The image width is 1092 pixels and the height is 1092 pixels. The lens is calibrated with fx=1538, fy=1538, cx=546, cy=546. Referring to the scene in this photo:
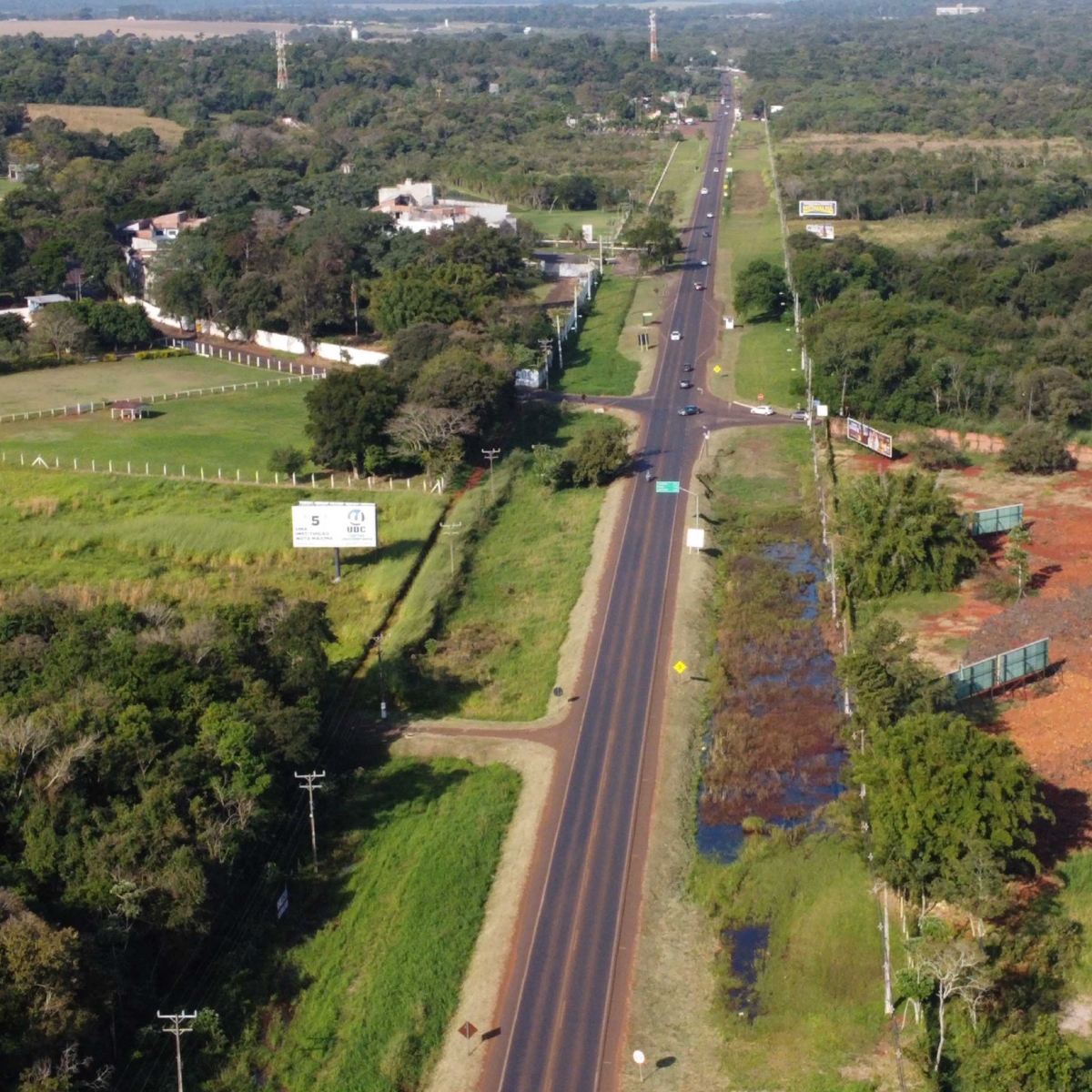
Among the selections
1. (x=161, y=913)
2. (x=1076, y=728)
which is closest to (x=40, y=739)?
(x=161, y=913)

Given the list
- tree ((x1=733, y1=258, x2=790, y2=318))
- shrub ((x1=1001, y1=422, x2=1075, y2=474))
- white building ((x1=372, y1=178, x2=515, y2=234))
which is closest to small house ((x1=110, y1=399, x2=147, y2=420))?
white building ((x1=372, y1=178, x2=515, y2=234))

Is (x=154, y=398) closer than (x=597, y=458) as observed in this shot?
No

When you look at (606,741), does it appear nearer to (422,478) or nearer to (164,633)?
(164,633)

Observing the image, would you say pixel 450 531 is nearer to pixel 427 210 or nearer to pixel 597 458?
pixel 597 458

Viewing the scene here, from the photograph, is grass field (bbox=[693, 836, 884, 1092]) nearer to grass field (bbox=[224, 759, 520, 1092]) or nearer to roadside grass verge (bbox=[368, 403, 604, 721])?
grass field (bbox=[224, 759, 520, 1092])

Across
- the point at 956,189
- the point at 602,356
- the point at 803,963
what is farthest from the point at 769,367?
the point at 803,963

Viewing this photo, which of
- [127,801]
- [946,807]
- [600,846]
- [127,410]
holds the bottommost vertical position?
[600,846]
